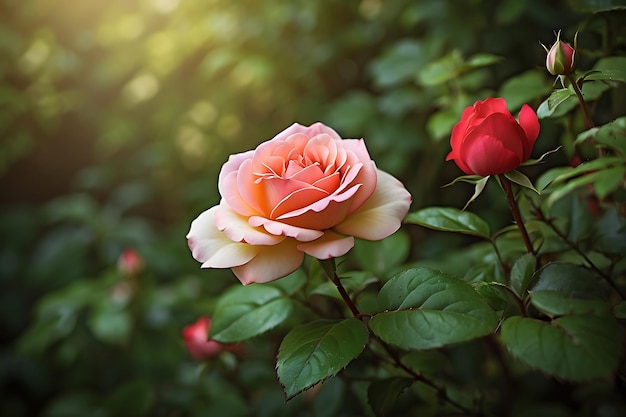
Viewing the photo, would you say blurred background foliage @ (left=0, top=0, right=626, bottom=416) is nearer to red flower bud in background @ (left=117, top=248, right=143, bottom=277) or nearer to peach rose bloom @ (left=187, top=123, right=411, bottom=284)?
red flower bud in background @ (left=117, top=248, right=143, bottom=277)

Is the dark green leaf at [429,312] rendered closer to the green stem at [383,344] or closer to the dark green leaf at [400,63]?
the green stem at [383,344]

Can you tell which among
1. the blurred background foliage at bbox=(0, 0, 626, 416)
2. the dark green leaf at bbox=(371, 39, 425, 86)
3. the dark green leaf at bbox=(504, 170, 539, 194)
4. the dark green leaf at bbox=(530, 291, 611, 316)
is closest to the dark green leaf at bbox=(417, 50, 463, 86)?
the blurred background foliage at bbox=(0, 0, 626, 416)

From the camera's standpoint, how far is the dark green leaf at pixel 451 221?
56cm

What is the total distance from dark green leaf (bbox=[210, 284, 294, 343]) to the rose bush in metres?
0.26

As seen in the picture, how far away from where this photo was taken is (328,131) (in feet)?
1.78

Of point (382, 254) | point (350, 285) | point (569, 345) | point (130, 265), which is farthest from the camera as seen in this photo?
point (130, 265)

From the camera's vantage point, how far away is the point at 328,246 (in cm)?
45

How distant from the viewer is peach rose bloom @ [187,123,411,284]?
1.47 ft

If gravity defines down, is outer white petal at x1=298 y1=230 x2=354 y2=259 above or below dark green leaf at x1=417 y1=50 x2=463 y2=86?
above

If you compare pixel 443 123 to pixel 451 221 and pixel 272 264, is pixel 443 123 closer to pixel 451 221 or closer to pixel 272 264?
pixel 451 221

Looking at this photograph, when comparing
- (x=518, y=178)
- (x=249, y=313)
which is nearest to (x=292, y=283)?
(x=249, y=313)

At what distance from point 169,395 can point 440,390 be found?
595mm

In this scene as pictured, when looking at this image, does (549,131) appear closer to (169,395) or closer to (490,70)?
(490,70)

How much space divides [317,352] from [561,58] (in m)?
0.33
